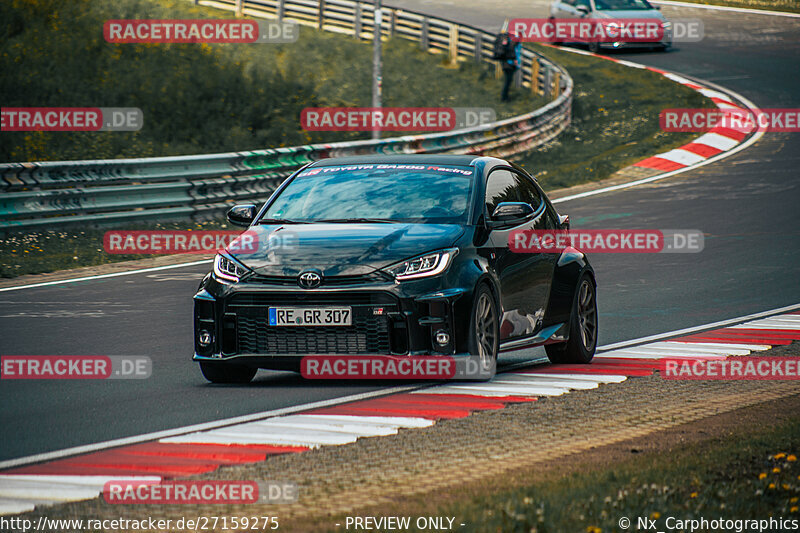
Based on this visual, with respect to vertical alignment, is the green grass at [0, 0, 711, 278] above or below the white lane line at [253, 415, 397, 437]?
below

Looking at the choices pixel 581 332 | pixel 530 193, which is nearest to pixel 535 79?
pixel 530 193

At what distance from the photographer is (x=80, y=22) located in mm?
29172

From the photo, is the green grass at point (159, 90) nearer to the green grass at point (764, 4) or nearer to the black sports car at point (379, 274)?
the black sports car at point (379, 274)

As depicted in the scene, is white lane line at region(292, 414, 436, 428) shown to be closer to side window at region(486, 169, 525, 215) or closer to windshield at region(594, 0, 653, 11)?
side window at region(486, 169, 525, 215)

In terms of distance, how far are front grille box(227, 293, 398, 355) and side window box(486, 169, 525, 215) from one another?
153 centimetres

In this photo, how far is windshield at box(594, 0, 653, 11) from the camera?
35.2 m

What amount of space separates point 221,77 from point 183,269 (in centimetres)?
1069

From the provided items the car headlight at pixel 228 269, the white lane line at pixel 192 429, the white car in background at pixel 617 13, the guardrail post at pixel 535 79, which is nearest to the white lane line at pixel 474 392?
the white lane line at pixel 192 429

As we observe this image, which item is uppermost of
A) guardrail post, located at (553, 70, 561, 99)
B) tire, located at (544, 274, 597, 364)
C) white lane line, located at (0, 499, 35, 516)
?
white lane line, located at (0, 499, 35, 516)

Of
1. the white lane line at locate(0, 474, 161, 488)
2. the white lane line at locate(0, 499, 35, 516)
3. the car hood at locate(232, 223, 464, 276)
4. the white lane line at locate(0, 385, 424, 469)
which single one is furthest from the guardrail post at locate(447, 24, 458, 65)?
the white lane line at locate(0, 499, 35, 516)

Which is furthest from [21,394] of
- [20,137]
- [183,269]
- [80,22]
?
[80,22]

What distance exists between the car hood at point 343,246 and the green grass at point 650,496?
2.75m

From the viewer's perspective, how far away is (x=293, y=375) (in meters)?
9.62

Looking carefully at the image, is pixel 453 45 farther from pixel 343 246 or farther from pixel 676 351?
pixel 343 246
